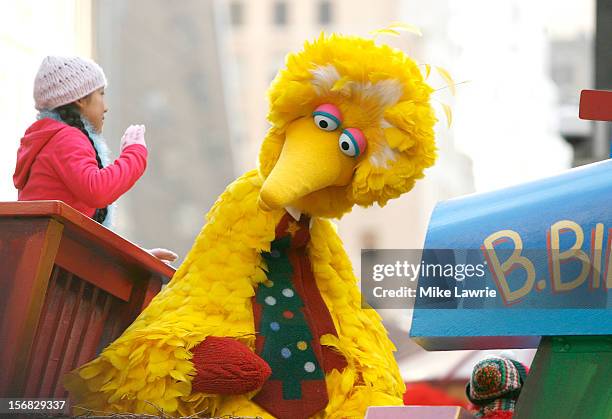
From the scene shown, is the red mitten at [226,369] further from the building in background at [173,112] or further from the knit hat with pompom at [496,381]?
the building in background at [173,112]

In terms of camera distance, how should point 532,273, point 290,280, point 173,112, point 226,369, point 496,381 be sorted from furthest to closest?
point 173,112, point 496,381, point 290,280, point 226,369, point 532,273

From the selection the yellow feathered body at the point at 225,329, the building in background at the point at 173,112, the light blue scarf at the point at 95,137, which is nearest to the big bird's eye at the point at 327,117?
the yellow feathered body at the point at 225,329

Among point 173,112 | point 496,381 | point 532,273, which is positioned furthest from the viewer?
point 173,112

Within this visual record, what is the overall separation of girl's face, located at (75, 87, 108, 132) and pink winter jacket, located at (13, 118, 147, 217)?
0.10 meters

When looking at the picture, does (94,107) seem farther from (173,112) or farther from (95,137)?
(173,112)

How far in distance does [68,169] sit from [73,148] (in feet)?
0.20

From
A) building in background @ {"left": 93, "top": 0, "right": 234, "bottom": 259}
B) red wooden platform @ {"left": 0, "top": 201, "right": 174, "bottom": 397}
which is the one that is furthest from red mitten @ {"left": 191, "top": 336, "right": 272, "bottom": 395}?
building in background @ {"left": 93, "top": 0, "right": 234, "bottom": 259}

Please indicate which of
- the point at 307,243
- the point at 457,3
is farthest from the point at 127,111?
the point at 307,243

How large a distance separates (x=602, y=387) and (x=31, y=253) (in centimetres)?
111

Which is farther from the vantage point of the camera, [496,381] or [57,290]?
[496,381]

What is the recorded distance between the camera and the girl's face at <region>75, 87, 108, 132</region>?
2.88m

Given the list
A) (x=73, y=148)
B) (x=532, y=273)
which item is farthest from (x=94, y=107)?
(x=532, y=273)

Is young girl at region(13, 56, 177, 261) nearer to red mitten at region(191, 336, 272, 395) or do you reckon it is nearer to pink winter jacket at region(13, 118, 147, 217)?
pink winter jacket at region(13, 118, 147, 217)

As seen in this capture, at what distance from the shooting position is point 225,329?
2.50 meters
